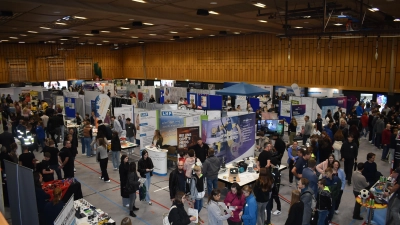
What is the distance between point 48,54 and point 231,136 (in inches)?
1114

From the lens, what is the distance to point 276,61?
23688 millimetres

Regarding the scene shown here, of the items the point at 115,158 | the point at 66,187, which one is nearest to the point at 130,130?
the point at 115,158

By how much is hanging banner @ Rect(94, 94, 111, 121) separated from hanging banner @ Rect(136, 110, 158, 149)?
13.2ft

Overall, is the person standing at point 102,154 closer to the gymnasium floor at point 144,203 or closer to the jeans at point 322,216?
the gymnasium floor at point 144,203

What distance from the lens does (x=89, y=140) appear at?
1219 cm

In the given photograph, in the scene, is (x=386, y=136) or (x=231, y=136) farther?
(x=386, y=136)

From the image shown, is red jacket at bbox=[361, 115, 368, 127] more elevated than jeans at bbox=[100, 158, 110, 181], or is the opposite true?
red jacket at bbox=[361, 115, 368, 127]

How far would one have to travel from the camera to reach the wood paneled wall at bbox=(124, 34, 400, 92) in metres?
19.3

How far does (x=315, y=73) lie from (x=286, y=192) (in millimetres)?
14822

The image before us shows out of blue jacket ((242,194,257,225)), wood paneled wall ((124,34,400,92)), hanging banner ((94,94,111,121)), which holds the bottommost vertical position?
blue jacket ((242,194,257,225))

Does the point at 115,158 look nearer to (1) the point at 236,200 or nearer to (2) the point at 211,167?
(2) the point at 211,167

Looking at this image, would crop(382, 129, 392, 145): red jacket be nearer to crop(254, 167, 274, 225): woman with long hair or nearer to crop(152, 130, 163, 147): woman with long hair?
crop(254, 167, 274, 225): woman with long hair

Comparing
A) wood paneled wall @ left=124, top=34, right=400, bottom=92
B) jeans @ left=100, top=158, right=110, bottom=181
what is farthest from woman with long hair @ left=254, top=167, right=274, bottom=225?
wood paneled wall @ left=124, top=34, right=400, bottom=92

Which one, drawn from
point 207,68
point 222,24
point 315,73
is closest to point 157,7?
point 222,24
